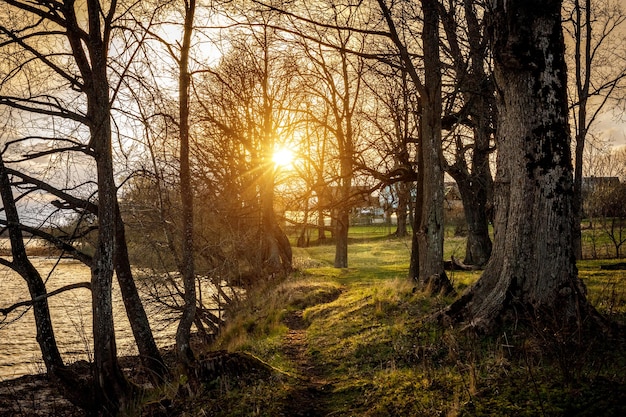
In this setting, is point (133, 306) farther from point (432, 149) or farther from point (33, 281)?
point (432, 149)

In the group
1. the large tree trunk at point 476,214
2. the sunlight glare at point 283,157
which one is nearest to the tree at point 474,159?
the large tree trunk at point 476,214

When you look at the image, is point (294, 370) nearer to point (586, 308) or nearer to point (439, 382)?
point (439, 382)

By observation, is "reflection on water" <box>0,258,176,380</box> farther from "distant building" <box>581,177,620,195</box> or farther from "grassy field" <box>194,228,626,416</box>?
"distant building" <box>581,177,620,195</box>

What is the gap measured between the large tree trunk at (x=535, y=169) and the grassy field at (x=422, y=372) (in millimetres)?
476

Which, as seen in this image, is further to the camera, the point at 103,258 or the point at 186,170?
the point at 186,170

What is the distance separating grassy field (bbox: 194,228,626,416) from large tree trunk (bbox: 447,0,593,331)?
1.56ft

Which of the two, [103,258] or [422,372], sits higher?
[103,258]

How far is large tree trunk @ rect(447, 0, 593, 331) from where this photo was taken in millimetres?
5363

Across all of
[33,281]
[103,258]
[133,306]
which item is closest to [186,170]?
[103,258]

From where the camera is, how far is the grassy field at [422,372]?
12.3 feet

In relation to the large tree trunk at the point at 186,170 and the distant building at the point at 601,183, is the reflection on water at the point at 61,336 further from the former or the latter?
the distant building at the point at 601,183

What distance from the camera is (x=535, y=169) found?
18.1 feet

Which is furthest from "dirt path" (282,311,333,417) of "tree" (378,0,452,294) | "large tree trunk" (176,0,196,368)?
"tree" (378,0,452,294)

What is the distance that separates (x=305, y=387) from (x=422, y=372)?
4.63 ft
